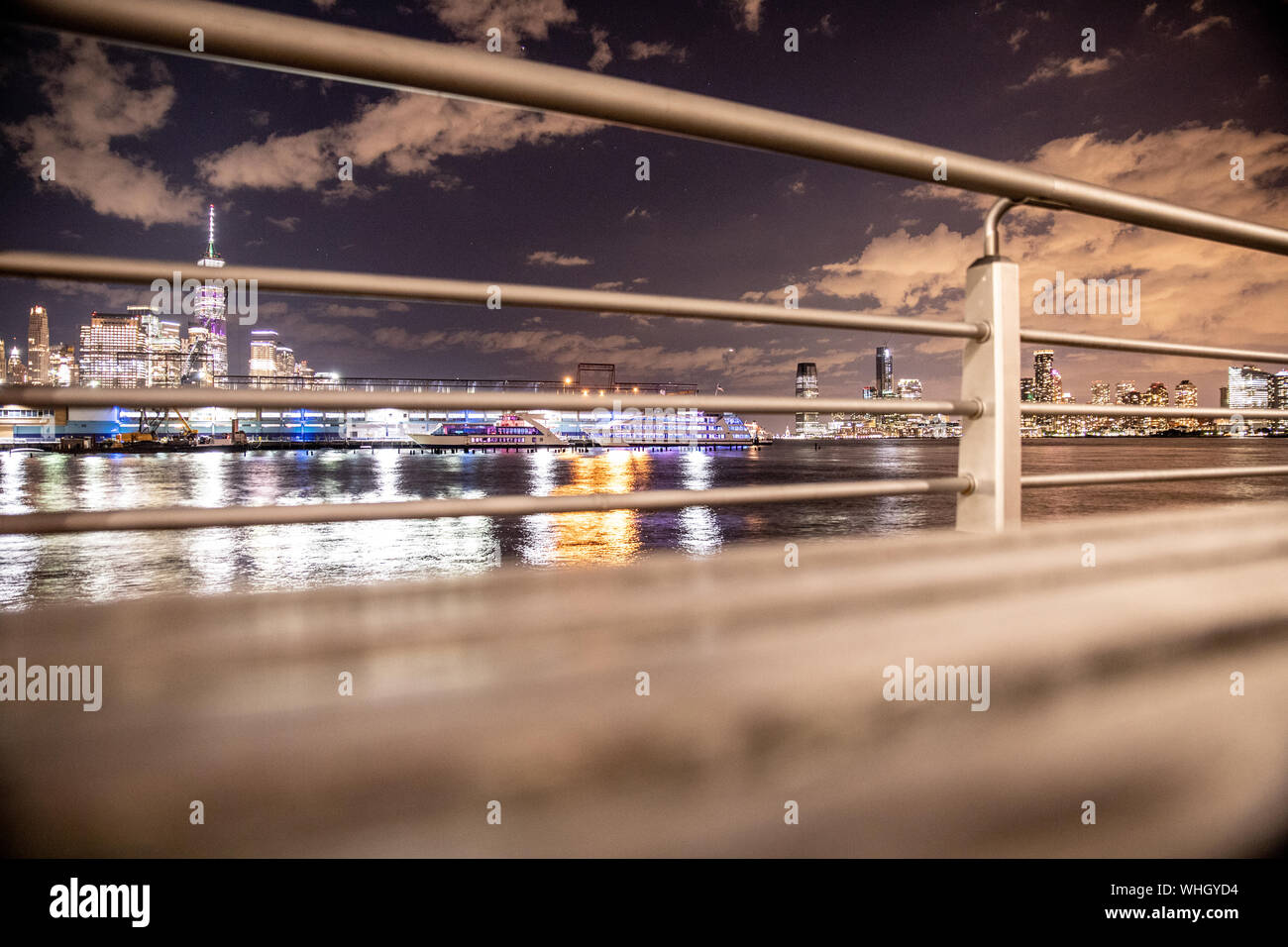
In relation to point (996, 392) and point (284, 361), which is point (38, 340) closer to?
point (284, 361)

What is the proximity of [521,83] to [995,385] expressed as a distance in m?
1.18

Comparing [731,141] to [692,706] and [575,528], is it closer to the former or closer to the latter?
[692,706]

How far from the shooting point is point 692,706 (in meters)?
0.76

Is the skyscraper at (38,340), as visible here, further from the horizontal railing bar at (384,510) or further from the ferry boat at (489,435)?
the horizontal railing bar at (384,510)

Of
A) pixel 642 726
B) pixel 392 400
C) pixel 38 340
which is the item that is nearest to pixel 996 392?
pixel 642 726

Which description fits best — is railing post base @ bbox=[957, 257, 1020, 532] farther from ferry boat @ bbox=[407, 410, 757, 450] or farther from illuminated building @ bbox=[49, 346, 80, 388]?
ferry boat @ bbox=[407, 410, 757, 450]

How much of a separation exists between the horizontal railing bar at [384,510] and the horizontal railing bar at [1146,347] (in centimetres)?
59

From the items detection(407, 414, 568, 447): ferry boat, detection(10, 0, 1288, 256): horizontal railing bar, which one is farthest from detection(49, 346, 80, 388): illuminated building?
detection(407, 414, 568, 447): ferry boat

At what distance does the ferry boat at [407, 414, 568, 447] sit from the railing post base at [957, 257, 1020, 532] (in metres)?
67.4

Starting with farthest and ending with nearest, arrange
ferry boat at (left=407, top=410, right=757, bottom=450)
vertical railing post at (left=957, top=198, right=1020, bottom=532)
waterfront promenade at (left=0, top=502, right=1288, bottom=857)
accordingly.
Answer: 1. ferry boat at (left=407, top=410, right=757, bottom=450)
2. vertical railing post at (left=957, top=198, right=1020, bottom=532)
3. waterfront promenade at (left=0, top=502, right=1288, bottom=857)

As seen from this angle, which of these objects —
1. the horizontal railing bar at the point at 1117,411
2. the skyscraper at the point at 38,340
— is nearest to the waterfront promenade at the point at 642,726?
the horizontal railing bar at the point at 1117,411

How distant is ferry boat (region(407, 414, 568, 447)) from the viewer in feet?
232

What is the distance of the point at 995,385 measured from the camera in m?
1.40
